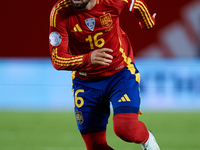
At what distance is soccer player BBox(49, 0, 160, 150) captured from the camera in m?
3.79

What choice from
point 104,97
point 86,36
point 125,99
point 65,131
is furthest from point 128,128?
point 65,131

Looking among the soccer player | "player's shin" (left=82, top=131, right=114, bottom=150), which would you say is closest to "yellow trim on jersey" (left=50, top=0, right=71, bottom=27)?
the soccer player

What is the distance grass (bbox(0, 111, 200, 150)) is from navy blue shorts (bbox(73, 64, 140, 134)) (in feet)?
5.46

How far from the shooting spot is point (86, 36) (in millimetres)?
3936

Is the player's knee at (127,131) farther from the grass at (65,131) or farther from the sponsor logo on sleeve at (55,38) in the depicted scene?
the grass at (65,131)

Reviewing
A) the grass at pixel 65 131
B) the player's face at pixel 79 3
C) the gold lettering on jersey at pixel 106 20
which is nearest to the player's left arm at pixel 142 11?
the gold lettering on jersey at pixel 106 20

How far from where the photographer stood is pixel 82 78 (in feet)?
13.6

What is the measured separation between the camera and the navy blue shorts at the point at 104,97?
3863mm

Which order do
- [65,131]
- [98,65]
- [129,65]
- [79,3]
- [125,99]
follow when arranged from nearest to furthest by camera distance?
1. [79,3]
2. [125,99]
3. [98,65]
4. [129,65]
5. [65,131]

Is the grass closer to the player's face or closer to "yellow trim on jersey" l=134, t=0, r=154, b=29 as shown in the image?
"yellow trim on jersey" l=134, t=0, r=154, b=29

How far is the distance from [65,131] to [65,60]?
132 inches

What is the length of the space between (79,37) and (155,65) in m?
5.34

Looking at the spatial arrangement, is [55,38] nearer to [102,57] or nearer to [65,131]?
[102,57]

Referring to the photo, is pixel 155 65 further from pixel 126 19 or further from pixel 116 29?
pixel 116 29
